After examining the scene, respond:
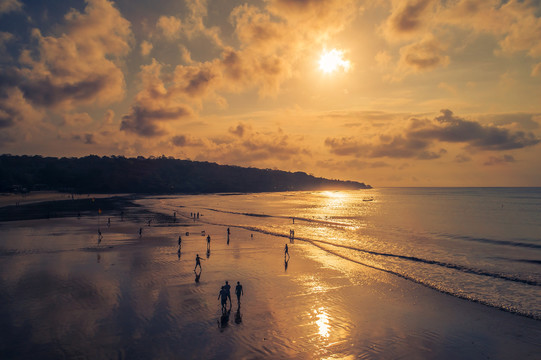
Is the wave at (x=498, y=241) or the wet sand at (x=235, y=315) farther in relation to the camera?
the wave at (x=498, y=241)

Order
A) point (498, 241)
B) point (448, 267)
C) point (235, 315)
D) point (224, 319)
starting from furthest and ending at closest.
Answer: point (498, 241) < point (448, 267) < point (235, 315) < point (224, 319)

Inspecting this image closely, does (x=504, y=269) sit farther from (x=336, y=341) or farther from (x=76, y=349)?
(x=76, y=349)

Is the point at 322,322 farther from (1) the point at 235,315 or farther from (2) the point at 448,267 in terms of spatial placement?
(2) the point at 448,267

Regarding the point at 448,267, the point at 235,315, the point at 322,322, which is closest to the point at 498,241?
the point at 448,267

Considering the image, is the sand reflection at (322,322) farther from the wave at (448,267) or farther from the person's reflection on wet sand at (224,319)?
the wave at (448,267)

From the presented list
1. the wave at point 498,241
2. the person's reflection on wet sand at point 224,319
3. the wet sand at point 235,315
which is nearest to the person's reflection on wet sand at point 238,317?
the wet sand at point 235,315

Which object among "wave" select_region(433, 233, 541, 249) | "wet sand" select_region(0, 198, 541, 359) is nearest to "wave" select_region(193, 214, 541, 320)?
"wet sand" select_region(0, 198, 541, 359)

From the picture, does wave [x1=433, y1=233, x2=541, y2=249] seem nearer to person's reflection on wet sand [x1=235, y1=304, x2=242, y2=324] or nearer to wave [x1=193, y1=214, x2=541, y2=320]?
wave [x1=193, y1=214, x2=541, y2=320]

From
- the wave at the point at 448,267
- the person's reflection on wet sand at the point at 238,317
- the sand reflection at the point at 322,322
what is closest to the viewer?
the sand reflection at the point at 322,322
